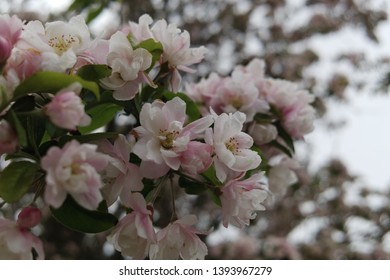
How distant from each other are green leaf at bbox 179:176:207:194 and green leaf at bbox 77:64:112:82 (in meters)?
0.16

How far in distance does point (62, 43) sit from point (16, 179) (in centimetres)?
18

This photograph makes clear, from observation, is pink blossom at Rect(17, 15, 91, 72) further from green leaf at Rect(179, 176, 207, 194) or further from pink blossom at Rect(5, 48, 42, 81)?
green leaf at Rect(179, 176, 207, 194)

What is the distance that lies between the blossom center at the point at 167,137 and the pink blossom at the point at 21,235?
0.16 m

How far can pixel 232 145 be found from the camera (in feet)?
2.26

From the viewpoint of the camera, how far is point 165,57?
0.81 meters

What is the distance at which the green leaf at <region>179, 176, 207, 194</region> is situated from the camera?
74cm

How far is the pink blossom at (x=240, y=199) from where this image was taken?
714 millimetres

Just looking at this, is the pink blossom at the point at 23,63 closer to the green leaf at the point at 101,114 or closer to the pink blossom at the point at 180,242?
the green leaf at the point at 101,114

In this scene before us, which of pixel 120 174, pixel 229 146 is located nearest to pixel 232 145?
pixel 229 146

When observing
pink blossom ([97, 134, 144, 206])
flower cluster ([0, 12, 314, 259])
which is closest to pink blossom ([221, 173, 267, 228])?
flower cluster ([0, 12, 314, 259])

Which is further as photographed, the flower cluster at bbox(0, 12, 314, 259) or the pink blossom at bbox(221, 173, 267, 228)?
the pink blossom at bbox(221, 173, 267, 228)

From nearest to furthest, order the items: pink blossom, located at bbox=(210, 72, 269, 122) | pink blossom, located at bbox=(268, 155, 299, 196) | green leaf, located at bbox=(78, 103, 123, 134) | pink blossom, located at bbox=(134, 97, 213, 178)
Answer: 1. pink blossom, located at bbox=(134, 97, 213, 178)
2. green leaf, located at bbox=(78, 103, 123, 134)
3. pink blossom, located at bbox=(210, 72, 269, 122)
4. pink blossom, located at bbox=(268, 155, 299, 196)

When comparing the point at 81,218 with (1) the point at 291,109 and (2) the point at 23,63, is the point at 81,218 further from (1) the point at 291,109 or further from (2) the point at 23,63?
(1) the point at 291,109
